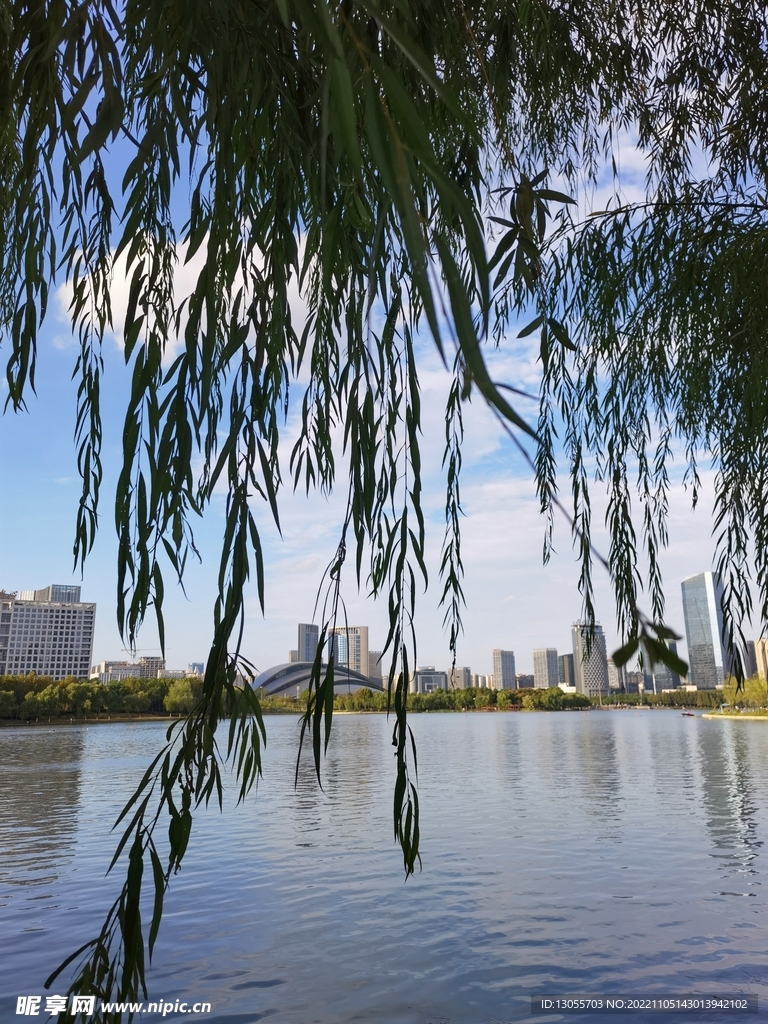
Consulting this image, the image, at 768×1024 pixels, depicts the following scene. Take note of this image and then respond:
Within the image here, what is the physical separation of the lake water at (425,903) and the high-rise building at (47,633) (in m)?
18.5

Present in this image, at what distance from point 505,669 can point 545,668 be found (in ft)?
32.9

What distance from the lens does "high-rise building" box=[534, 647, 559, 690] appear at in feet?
203

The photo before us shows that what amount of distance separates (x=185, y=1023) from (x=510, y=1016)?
127 cm

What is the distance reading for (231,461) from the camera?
78cm

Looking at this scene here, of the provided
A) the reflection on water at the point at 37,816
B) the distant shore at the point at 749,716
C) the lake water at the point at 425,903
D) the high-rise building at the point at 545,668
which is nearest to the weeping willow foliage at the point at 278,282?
the lake water at the point at 425,903

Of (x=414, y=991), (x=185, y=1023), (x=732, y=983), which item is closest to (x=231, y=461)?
(x=185, y=1023)

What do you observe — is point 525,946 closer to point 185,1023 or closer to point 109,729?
point 185,1023

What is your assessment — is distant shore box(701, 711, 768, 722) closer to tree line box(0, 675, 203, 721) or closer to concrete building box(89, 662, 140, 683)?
tree line box(0, 675, 203, 721)

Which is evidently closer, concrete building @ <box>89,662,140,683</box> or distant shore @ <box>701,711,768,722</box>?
distant shore @ <box>701,711,768,722</box>

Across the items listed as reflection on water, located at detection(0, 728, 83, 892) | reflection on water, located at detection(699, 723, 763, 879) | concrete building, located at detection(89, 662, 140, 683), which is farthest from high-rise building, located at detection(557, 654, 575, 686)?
reflection on water, located at detection(0, 728, 83, 892)

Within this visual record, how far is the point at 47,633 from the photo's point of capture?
91.7 ft

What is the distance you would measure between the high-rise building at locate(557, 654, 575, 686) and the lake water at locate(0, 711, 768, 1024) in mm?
38615

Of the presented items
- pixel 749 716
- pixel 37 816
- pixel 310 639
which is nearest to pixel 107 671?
pixel 749 716

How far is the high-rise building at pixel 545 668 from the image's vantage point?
6200 cm
